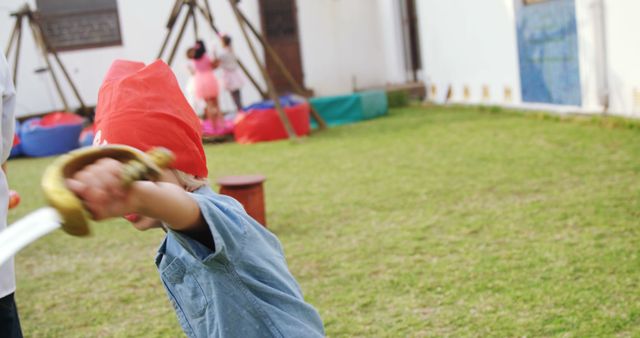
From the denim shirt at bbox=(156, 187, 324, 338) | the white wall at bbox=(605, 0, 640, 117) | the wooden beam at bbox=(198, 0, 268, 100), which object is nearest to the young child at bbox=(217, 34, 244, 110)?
the wooden beam at bbox=(198, 0, 268, 100)

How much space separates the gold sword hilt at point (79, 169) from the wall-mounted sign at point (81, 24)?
15.1 metres

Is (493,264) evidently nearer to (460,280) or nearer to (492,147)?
(460,280)

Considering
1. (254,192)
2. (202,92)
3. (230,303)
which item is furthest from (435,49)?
(230,303)

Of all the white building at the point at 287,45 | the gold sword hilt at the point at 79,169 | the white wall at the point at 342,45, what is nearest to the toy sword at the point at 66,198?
the gold sword hilt at the point at 79,169

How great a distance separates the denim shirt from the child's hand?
1.35 ft

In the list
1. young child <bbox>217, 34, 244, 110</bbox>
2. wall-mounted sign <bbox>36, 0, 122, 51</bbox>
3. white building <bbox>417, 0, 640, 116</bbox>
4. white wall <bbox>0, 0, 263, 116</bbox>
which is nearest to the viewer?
white building <bbox>417, 0, 640, 116</bbox>

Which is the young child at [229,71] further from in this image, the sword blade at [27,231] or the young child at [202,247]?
the sword blade at [27,231]

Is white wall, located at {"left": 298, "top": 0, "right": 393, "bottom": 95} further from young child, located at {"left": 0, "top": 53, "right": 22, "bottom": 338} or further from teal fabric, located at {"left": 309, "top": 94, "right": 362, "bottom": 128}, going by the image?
young child, located at {"left": 0, "top": 53, "right": 22, "bottom": 338}

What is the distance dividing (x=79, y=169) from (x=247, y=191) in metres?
3.80

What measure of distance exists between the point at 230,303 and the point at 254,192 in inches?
129

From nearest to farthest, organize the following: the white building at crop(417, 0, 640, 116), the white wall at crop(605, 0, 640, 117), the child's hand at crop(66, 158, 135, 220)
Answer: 1. the child's hand at crop(66, 158, 135, 220)
2. the white wall at crop(605, 0, 640, 117)
3. the white building at crop(417, 0, 640, 116)

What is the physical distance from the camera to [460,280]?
12.1 ft

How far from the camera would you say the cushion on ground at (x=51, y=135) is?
11.8 meters

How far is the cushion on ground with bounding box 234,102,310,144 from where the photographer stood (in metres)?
10.6
